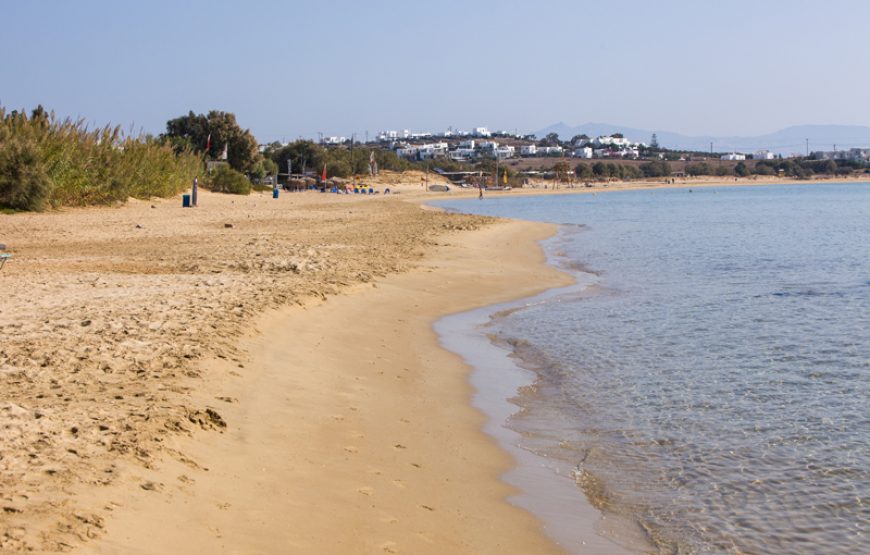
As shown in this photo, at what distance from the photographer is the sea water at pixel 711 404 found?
5.62 metres

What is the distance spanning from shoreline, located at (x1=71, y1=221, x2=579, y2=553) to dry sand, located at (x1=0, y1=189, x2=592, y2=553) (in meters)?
0.02

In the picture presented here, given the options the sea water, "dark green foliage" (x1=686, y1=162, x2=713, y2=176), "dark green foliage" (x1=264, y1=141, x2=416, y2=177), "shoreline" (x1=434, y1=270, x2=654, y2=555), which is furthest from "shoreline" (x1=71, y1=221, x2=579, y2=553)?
"dark green foliage" (x1=686, y1=162, x2=713, y2=176)

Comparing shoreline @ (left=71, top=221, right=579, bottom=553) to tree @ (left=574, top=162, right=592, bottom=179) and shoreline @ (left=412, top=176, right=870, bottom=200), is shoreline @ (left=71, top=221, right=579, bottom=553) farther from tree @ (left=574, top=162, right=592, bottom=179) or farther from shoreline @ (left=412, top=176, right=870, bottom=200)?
tree @ (left=574, top=162, right=592, bottom=179)

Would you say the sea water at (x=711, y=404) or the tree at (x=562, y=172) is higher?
the tree at (x=562, y=172)

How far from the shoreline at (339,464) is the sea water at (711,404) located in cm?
82

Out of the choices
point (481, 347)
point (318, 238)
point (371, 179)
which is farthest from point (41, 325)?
point (371, 179)

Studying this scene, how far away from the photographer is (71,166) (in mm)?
26156

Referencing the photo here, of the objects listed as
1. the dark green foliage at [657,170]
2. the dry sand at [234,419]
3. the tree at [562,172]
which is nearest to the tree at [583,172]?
the tree at [562,172]

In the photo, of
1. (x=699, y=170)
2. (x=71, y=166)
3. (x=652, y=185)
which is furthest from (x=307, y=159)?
(x=699, y=170)

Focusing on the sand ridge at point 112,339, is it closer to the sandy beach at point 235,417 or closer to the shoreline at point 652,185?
the sandy beach at point 235,417

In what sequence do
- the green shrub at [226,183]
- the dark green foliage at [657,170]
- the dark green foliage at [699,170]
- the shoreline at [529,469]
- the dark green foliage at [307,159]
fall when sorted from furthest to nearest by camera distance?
1. the dark green foliage at [699,170]
2. the dark green foliage at [657,170]
3. the dark green foliage at [307,159]
4. the green shrub at [226,183]
5. the shoreline at [529,469]

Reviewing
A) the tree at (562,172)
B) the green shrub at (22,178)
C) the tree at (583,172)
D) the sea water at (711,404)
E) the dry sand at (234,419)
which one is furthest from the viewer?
the tree at (583,172)

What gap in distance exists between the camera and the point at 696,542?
517cm

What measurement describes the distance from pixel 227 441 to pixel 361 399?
192 centimetres
